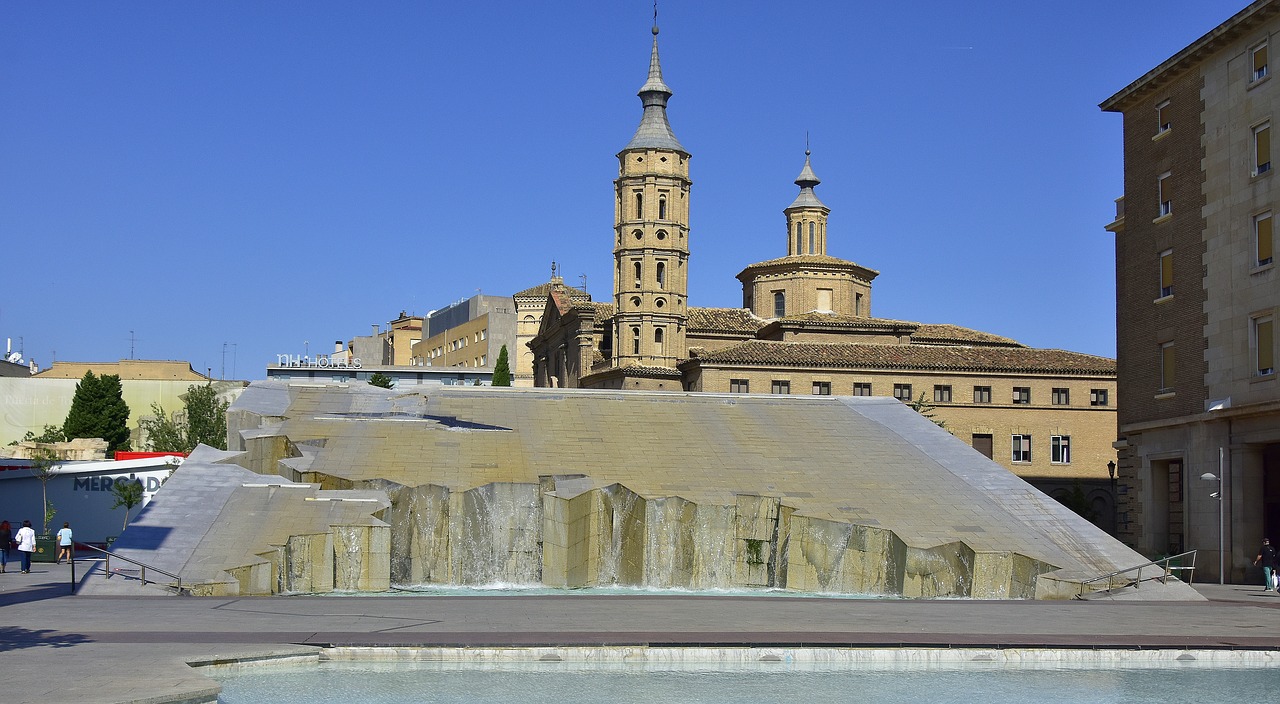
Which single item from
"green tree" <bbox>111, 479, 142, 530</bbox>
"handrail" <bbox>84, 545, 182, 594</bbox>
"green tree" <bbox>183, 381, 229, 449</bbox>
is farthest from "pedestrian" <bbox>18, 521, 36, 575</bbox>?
"green tree" <bbox>183, 381, 229, 449</bbox>

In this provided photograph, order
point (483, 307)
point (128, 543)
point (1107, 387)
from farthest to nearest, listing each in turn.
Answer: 1. point (483, 307)
2. point (1107, 387)
3. point (128, 543)

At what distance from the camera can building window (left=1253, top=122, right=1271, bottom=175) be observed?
122 ft

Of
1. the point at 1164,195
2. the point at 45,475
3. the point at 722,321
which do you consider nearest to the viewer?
the point at 1164,195

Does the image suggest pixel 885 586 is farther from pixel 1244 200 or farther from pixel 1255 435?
pixel 1244 200

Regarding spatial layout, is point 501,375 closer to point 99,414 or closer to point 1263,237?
point 99,414

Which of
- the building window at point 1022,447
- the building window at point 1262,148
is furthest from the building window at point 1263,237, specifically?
the building window at point 1022,447

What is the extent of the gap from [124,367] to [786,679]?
10276 centimetres

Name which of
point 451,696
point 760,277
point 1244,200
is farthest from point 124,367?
point 451,696

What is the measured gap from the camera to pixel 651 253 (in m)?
80.7

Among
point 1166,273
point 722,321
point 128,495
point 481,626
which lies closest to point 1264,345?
point 1166,273

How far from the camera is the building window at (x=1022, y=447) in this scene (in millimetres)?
76231

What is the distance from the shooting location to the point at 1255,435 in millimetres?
36938

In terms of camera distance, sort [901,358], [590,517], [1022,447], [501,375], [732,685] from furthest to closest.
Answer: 1. [501,375]
2. [901,358]
3. [1022,447]
4. [590,517]
5. [732,685]

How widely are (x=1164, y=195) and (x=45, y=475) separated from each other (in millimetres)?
39676
